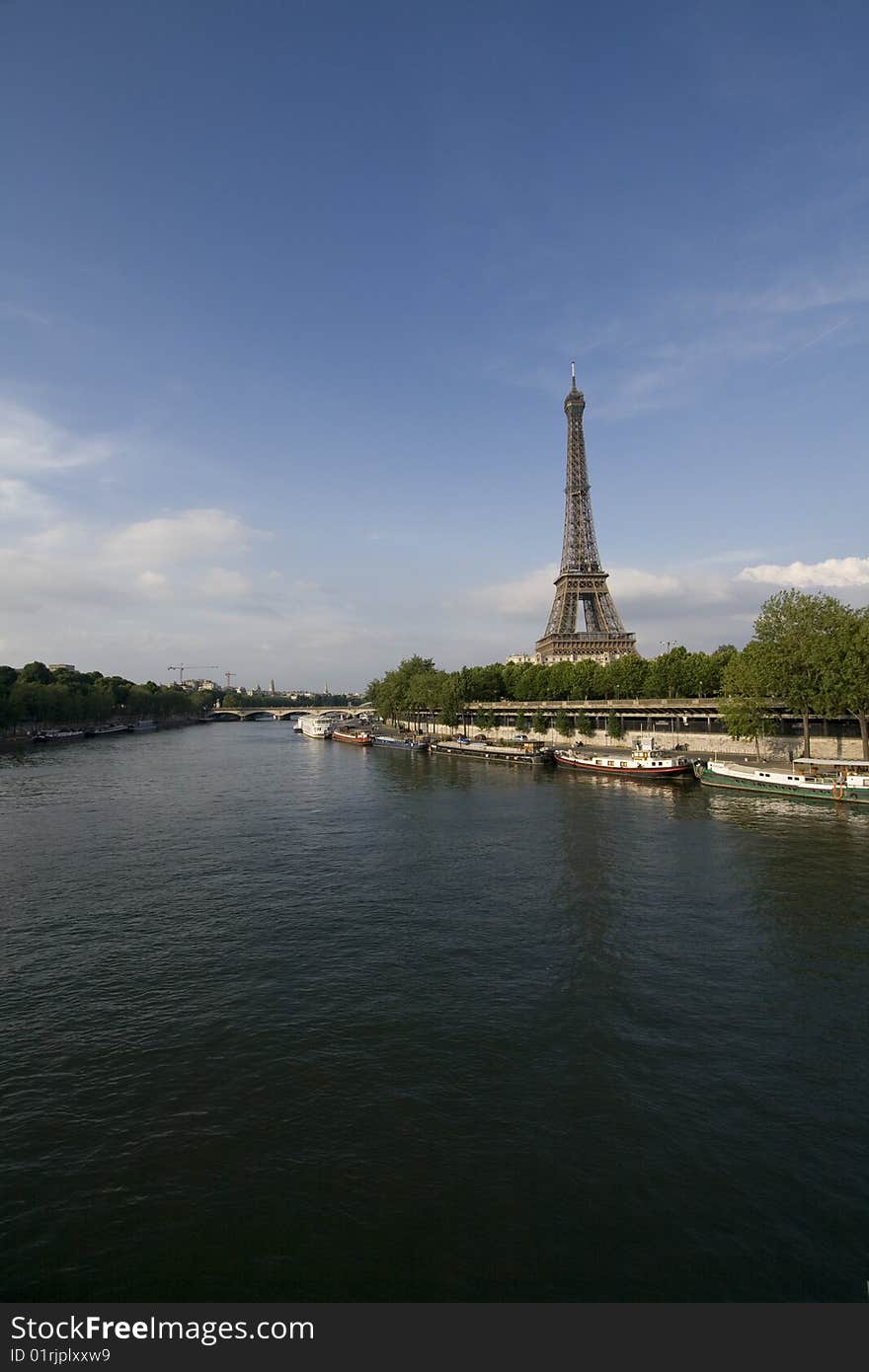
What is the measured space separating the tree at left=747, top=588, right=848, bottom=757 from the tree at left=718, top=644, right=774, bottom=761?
935mm

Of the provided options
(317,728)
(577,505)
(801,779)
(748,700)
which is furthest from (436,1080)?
(577,505)

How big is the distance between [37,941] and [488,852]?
82.4 feet

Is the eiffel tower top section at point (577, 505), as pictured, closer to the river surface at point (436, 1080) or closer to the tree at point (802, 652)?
the tree at point (802, 652)

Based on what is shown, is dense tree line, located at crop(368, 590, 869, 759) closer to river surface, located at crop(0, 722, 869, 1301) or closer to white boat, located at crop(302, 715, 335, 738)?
river surface, located at crop(0, 722, 869, 1301)

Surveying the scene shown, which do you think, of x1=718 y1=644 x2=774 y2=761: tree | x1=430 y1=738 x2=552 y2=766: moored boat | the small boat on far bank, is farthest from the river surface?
the small boat on far bank

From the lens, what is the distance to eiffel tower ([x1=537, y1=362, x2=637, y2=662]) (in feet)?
504

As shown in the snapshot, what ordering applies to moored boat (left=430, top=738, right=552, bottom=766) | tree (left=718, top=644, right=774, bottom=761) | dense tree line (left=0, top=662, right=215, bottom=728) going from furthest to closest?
dense tree line (left=0, top=662, right=215, bottom=728), moored boat (left=430, top=738, right=552, bottom=766), tree (left=718, top=644, right=774, bottom=761)

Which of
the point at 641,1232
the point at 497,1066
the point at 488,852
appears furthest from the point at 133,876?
the point at 641,1232

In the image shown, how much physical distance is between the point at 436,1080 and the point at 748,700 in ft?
210

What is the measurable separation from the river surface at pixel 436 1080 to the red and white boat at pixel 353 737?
298 feet

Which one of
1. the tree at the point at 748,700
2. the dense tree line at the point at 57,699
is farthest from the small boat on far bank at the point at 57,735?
the tree at the point at 748,700

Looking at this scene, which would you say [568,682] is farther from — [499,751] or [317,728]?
[317,728]
